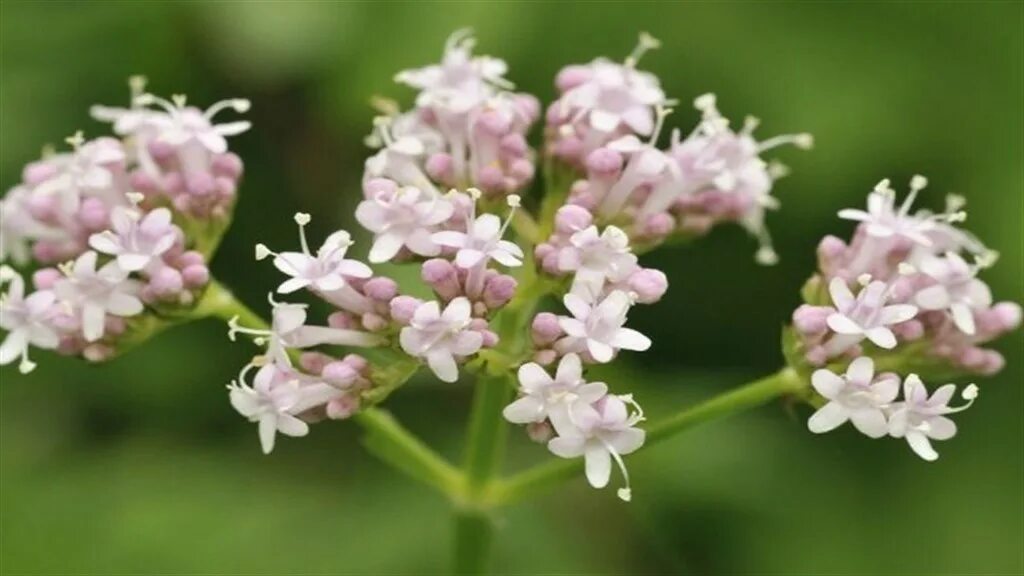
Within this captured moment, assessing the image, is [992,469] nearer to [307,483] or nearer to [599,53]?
[599,53]

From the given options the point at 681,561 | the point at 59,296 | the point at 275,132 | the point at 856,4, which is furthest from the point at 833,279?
the point at 275,132

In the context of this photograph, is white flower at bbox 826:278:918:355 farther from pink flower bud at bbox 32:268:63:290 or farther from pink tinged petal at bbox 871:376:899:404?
pink flower bud at bbox 32:268:63:290

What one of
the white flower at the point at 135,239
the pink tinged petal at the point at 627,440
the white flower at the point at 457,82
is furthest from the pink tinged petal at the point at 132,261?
the pink tinged petal at the point at 627,440

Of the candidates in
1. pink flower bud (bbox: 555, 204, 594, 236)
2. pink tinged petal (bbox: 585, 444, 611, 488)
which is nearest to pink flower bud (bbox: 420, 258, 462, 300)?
pink flower bud (bbox: 555, 204, 594, 236)

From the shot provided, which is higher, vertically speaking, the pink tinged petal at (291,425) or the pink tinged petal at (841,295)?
the pink tinged petal at (841,295)

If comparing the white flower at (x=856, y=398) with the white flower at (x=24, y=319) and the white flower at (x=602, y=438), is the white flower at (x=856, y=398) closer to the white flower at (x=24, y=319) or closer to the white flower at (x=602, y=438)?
the white flower at (x=602, y=438)

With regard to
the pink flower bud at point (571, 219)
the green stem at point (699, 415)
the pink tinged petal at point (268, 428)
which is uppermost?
the pink flower bud at point (571, 219)
